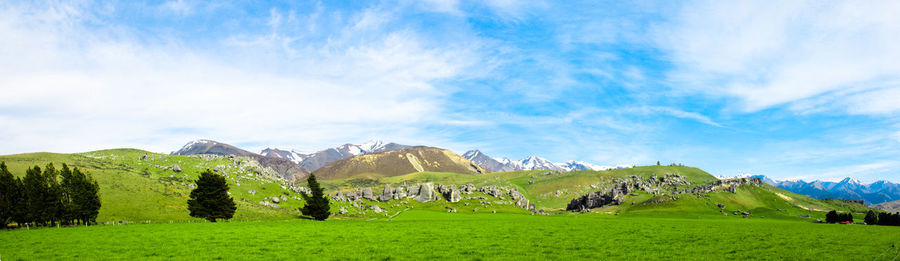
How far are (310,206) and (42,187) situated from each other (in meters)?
58.4

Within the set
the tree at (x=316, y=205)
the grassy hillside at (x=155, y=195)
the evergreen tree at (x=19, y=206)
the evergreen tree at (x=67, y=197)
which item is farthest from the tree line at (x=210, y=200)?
the grassy hillside at (x=155, y=195)

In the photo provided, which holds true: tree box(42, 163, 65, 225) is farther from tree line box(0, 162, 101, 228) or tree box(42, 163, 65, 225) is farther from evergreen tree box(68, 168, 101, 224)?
evergreen tree box(68, 168, 101, 224)

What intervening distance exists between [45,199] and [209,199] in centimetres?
3083

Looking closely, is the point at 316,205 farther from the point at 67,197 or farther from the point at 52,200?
the point at 52,200

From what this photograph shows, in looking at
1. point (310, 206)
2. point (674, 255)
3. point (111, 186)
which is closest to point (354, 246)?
point (674, 255)

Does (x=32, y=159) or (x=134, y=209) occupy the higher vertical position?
(x=32, y=159)

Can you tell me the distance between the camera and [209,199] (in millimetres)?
93875

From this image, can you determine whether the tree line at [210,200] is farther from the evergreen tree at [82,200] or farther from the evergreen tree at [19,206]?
the evergreen tree at [19,206]

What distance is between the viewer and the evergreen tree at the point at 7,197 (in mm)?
76369

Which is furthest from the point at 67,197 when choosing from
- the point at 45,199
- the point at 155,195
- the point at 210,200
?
the point at 155,195

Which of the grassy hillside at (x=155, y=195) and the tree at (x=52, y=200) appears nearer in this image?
the tree at (x=52, y=200)

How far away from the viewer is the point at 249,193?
581ft

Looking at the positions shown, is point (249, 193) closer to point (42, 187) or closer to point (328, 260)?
point (42, 187)

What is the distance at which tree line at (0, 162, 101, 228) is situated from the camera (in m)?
77.9
